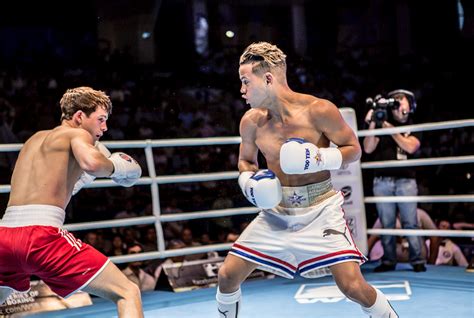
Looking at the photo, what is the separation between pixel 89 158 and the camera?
2.66 metres

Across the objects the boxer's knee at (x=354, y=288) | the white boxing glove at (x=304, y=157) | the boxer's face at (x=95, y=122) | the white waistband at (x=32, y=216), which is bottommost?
the boxer's knee at (x=354, y=288)

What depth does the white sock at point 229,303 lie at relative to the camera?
295 cm

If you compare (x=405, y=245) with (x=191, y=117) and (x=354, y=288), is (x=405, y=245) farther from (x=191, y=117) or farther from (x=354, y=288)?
(x=191, y=117)

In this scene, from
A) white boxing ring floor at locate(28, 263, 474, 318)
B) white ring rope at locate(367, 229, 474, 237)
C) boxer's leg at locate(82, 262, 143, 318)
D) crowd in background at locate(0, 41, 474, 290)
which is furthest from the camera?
crowd in background at locate(0, 41, 474, 290)

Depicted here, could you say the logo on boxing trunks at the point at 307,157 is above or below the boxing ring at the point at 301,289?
above

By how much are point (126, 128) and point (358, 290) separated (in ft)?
17.6

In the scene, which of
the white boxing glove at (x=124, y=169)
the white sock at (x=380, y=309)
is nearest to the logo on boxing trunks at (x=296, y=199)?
the white sock at (x=380, y=309)

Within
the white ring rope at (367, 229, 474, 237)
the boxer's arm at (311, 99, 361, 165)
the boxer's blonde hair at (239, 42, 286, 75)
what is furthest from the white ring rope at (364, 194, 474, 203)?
the boxer's blonde hair at (239, 42, 286, 75)

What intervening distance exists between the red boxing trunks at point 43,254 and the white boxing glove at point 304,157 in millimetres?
786

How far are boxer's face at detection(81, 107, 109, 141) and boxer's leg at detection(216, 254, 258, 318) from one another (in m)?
0.75

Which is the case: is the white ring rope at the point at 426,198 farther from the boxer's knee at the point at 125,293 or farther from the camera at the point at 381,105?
the boxer's knee at the point at 125,293

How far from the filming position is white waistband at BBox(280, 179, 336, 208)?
2.92 m

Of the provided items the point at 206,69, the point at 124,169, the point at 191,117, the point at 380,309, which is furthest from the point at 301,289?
the point at 206,69

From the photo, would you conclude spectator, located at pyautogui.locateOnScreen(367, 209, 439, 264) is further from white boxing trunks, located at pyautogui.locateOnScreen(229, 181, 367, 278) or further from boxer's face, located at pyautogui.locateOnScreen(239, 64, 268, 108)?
boxer's face, located at pyautogui.locateOnScreen(239, 64, 268, 108)
